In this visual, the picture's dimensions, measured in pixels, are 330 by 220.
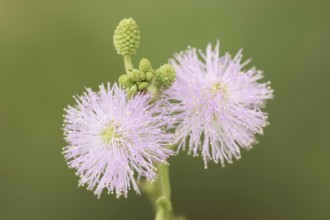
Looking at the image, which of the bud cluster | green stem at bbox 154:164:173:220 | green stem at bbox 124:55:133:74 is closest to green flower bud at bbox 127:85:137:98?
the bud cluster

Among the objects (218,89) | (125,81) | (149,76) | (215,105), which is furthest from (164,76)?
(218,89)

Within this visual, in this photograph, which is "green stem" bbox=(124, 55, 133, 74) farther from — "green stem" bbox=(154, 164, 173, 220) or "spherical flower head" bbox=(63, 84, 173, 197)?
"green stem" bbox=(154, 164, 173, 220)

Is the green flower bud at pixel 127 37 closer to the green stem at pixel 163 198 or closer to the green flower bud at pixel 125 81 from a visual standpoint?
the green flower bud at pixel 125 81

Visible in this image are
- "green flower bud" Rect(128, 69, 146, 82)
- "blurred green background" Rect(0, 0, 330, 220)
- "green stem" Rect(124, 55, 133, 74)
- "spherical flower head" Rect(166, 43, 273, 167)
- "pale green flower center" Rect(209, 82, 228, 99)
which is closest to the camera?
"green flower bud" Rect(128, 69, 146, 82)

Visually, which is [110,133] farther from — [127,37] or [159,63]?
[159,63]

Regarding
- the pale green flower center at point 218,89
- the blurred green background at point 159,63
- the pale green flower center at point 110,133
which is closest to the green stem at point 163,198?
the pale green flower center at point 110,133
